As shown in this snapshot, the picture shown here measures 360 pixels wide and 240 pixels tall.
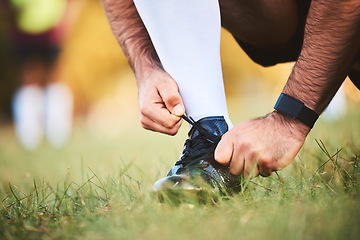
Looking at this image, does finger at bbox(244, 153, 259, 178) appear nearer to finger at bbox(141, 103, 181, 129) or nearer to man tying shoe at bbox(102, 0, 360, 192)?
man tying shoe at bbox(102, 0, 360, 192)

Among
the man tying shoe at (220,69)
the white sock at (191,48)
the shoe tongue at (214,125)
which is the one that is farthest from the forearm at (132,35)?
the shoe tongue at (214,125)

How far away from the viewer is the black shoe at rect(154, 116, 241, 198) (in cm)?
98

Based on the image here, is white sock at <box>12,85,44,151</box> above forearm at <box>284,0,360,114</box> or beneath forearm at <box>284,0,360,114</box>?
beneath

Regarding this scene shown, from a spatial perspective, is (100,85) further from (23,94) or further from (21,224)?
(21,224)

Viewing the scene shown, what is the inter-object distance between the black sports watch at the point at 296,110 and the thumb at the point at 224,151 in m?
0.15

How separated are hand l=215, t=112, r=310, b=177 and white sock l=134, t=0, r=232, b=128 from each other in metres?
0.17

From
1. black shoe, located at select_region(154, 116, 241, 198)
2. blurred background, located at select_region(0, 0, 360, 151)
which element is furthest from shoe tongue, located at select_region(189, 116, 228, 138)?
blurred background, located at select_region(0, 0, 360, 151)

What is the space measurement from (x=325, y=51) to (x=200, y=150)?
16.4 inches

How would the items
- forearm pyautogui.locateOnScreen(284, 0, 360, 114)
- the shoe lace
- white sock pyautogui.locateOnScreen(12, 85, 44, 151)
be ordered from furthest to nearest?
1. white sock pyautogui.locateOnScreen(12, 85, 44, 151)
2. the shoe lace
3. forearm pyautogui.locateOnScreen(284, 0, 360, 114)

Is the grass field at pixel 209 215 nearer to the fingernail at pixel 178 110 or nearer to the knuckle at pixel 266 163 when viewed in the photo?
the knuckle at pixel 266 163

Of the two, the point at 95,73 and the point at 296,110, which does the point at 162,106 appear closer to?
the point at 296,110

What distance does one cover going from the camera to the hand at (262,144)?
0.99m

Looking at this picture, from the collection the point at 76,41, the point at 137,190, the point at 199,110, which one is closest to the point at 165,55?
the point at 199,110

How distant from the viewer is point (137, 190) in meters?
1.09
